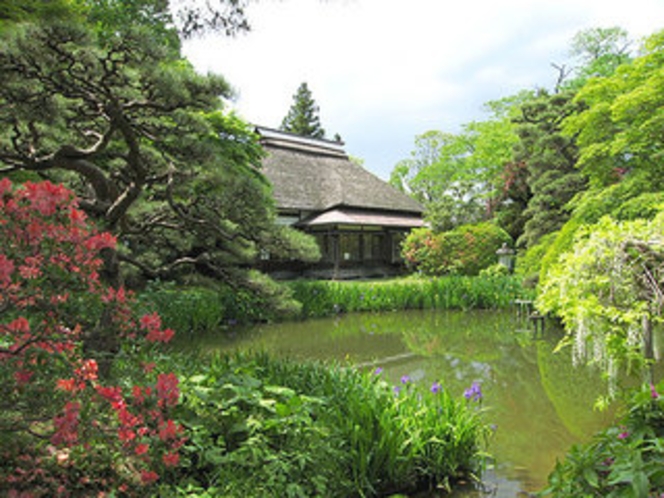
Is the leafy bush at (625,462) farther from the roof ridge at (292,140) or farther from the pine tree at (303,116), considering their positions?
the pine tree at (303,116)

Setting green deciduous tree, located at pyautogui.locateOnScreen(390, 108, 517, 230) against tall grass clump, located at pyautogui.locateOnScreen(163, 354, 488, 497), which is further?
green deciduous tree, located at pyautogui.locateOnScreen(390, 108, 517, 230)

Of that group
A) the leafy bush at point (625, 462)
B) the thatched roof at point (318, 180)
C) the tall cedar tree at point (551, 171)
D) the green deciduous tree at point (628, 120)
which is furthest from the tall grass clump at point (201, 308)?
the tall cedar tree at point (551, 171)

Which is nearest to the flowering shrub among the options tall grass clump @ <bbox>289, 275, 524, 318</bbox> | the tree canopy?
the tree canopy

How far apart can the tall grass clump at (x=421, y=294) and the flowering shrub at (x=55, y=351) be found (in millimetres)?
9812

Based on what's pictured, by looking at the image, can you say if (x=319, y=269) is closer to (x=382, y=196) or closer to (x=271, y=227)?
(x=382, y=196)

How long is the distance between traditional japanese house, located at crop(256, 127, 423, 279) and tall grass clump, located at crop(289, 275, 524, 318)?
4.97 m

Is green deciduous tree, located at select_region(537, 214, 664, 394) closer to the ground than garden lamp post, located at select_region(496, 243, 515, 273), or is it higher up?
closer to the ground

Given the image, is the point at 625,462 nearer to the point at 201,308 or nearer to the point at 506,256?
the point at 201,308

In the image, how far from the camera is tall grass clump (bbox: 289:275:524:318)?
12125mm

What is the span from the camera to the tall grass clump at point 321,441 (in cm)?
254

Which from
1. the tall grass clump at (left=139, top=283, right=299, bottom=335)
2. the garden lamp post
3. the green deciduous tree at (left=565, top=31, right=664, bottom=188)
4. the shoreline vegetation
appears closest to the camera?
the green deciduous tree at (left=565, top=31, right=664, bottom=188)

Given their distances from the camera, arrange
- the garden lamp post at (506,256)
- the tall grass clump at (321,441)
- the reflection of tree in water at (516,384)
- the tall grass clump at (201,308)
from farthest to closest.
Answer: the garden lamp post at (506,256), the tall grass clump at (201,308), the reflection of tree in water at (516,384), the tall grass clump at (321,441)

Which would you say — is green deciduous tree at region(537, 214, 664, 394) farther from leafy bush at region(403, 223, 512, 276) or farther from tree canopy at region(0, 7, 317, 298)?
leafy bush at region(403, 223, 512, 276)

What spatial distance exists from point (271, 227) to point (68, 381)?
443 centimetres
